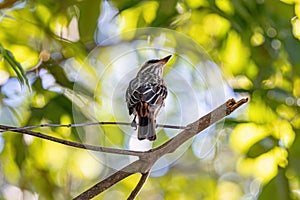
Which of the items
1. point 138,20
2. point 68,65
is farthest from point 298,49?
point 68,65

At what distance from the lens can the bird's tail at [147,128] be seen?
1.86 feet

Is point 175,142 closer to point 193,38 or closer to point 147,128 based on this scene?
point 147,128

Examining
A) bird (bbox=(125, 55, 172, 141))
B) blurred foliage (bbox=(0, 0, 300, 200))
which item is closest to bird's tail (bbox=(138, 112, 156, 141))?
bird (bbox=(125, 55, 172, 141))

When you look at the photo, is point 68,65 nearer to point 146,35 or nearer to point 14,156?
point 14,156

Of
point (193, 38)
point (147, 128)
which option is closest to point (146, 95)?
point (147, 128)

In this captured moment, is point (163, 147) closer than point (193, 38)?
Yes

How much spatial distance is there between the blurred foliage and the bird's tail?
29cm

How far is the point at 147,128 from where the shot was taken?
22.5 inches

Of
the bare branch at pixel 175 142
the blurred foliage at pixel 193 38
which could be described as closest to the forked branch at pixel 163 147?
the bare branch at pixel 175 142

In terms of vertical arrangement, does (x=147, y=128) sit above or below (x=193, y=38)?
above

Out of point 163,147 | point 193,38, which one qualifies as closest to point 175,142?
point 163,147

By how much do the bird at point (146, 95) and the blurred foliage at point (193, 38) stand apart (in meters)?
0.26

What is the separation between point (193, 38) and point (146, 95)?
0.95ft

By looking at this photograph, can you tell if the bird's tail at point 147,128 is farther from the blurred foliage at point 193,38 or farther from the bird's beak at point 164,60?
the blurred foliage at point 193,38
